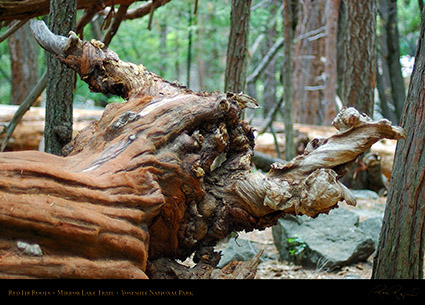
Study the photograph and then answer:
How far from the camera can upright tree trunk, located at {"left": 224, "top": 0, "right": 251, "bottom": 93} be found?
404 cm

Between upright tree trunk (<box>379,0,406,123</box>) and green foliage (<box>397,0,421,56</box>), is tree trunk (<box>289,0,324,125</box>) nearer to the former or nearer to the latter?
upright tree trunk (<box>379,0,406,123</box>)

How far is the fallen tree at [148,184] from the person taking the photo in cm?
173

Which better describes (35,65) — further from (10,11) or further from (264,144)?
(10,11)

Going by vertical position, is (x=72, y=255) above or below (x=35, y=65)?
below

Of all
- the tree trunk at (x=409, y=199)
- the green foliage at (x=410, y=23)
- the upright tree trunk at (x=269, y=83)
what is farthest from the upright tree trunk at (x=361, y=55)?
the green foliage at (x=410, y=23)

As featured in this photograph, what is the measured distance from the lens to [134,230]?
1922 millimetres

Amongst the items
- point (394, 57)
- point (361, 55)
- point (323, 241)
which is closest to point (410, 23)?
point (394, 57)

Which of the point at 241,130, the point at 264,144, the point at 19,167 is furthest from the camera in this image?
the point at 264,144

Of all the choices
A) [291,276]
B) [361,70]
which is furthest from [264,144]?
[291,276]

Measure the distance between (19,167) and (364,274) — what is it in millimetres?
3459

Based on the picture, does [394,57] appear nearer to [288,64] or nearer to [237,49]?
[288,64]

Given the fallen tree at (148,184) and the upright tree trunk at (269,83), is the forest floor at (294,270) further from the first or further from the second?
the upright tree trunk at (269,83)

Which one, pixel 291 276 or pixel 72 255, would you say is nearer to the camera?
pixel 72 255
